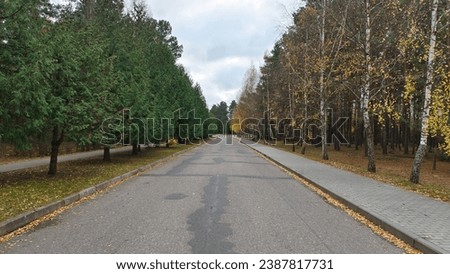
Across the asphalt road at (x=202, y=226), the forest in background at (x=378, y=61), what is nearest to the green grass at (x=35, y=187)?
the asphalt road at (x=202, y=226)

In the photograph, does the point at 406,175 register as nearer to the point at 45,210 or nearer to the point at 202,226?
the point at 202,226

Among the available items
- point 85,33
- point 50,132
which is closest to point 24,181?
point 50,132

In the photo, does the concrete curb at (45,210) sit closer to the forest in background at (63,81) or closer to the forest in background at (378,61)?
the forest in background at (63,81)

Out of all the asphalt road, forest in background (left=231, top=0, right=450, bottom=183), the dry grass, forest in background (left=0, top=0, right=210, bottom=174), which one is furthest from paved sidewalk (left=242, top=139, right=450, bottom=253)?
forest in background (left=0, top=0, right=210, bottom=174)

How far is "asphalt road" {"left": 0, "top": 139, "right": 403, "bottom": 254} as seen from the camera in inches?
214

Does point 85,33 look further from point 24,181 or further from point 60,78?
point 24,181

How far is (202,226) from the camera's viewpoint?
6.62 meters

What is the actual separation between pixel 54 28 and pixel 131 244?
10.3m

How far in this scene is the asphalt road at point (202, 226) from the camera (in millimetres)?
5445

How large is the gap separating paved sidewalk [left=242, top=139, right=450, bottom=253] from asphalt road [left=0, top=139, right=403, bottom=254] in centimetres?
43

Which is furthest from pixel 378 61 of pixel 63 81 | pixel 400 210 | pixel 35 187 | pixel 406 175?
pixel 35 187

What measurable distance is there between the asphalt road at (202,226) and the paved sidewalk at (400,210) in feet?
1.40

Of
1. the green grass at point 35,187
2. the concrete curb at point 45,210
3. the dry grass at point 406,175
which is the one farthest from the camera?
the dry grass at point 406,175

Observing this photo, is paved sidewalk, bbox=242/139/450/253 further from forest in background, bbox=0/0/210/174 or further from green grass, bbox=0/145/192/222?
forest in background, bbox=0/0/210/174
